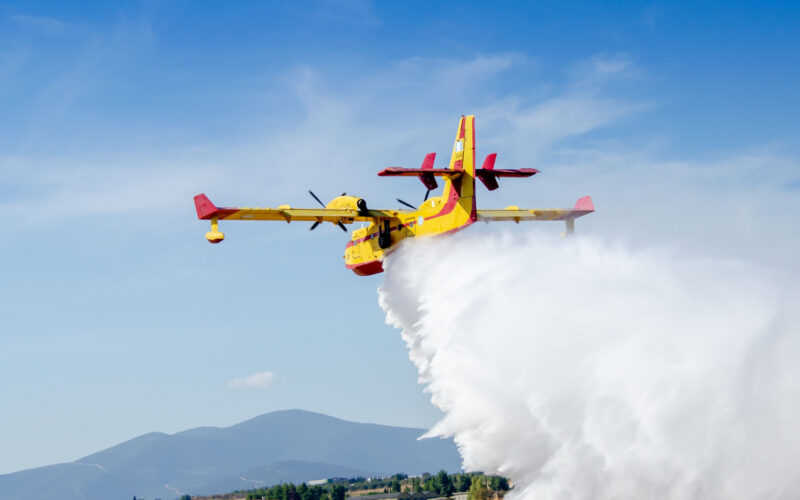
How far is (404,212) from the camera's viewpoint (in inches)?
1550

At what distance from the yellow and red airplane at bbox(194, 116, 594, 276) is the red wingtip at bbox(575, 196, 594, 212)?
44mm

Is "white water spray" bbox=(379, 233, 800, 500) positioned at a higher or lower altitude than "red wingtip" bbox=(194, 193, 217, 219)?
lower

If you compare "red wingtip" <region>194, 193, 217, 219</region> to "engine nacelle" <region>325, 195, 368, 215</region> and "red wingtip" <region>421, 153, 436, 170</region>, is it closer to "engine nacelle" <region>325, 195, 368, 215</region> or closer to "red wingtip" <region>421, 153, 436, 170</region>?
"engine nacelle" <region>325, 195, 368, 215</region>

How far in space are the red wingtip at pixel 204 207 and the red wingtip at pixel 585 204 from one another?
52.7 ft

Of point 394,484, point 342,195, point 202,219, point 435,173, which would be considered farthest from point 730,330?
point 394,484

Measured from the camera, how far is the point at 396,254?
Answer: 1553 inches

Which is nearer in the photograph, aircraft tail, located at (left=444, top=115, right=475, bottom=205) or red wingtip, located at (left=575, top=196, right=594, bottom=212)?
aircraft tail, located at (left=444, top=115, right=475, bottom=205)

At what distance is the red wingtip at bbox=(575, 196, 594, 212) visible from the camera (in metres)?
41.9

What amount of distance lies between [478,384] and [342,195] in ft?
36.6

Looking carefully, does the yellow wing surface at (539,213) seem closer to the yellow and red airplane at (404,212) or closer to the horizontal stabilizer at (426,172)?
the yellow and red airplane at (404,212)

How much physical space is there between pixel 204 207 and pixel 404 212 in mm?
8176

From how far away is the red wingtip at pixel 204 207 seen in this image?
3728 cm

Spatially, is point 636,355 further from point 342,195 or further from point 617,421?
point 342,195

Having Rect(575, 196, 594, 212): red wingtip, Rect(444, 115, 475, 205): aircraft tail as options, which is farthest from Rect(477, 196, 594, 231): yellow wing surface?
Rect(444, 115, 475, 205): aircraft tail
